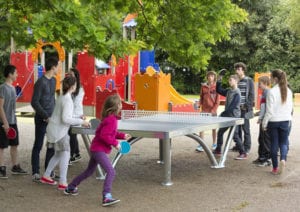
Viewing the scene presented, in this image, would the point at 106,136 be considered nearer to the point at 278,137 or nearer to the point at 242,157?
the point at 278,137

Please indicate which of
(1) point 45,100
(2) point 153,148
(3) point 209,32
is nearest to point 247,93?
(3) point 209,32

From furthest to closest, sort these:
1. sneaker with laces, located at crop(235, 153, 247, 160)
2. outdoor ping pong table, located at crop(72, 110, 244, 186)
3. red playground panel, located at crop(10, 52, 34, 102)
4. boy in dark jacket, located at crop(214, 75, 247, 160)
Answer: red playground panel, located at crop(10, 52, 34, 102) < sneaker with laces, located at crop(235, 153, 247, 160) < boy in dark jacket, located at crop(214, 75, 247, 160) < outdoor ping pong table, located at crop(72, 110, 244, 186)

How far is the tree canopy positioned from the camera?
613 cm

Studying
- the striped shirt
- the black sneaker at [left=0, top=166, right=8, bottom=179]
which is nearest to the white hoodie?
the striped shirt

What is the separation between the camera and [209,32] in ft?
31.2

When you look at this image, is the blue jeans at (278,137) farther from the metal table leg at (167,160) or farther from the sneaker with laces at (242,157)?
the metal table leg at (167,160)

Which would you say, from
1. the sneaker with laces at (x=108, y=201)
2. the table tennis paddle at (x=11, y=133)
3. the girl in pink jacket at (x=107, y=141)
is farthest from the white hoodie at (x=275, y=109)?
the table tennis paddle at (x=11, y=133)

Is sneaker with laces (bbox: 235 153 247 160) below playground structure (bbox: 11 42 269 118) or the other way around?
below

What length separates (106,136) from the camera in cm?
644

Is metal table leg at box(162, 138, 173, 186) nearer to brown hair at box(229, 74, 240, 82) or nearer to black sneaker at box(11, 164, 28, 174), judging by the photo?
black sneaker at box(11, 164, 28, 174)

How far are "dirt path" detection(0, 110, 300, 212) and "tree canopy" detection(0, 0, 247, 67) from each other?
1.86 m

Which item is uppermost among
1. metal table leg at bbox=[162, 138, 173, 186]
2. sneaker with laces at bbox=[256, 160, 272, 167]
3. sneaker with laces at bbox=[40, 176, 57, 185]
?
metal table leg at bbox=[162, 138, 173, 186]

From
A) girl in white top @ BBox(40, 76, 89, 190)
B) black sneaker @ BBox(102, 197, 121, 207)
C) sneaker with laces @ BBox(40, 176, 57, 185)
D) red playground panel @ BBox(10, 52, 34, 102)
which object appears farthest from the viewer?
red playground panel @ BBox(10, 52, 34, 102)

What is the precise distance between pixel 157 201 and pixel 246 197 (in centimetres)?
118
